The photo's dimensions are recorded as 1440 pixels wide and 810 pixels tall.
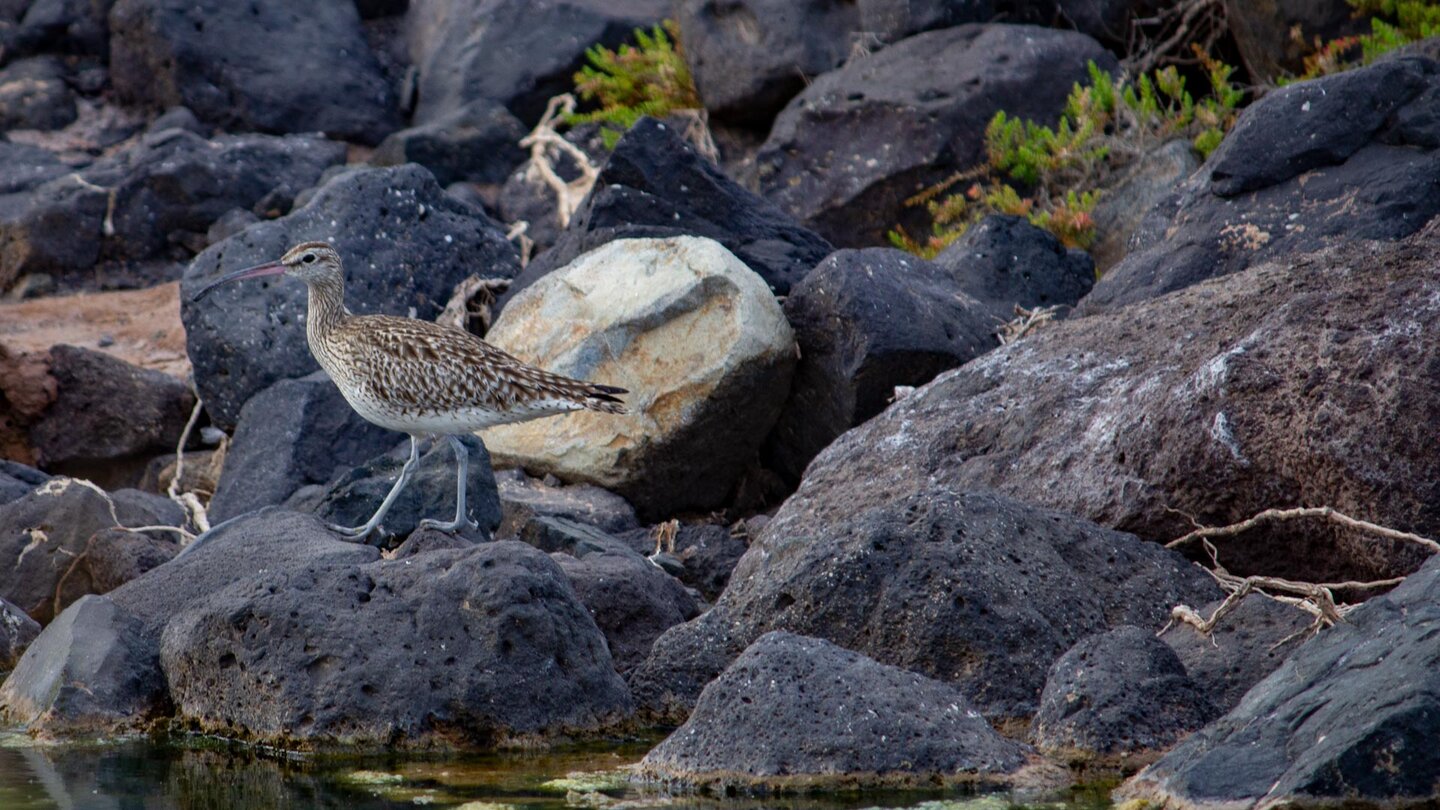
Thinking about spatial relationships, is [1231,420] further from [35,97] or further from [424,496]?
[35,97]

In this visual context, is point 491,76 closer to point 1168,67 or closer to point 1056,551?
point 1168,67

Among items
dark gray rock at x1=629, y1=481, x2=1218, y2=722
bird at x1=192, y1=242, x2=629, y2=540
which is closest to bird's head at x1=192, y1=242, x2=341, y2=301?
bird at x1=192, y1=242, x2=629, y2=540

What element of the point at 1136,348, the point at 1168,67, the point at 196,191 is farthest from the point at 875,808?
the point at 196,191

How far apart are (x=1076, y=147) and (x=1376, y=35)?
2.59 metres

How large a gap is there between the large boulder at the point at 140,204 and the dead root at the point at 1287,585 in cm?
1337

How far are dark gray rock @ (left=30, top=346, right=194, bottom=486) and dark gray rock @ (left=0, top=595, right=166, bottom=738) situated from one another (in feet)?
20.3

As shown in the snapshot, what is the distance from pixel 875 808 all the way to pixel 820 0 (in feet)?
44.1

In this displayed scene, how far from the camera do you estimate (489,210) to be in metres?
19.0

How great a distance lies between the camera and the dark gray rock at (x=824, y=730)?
21.1ft

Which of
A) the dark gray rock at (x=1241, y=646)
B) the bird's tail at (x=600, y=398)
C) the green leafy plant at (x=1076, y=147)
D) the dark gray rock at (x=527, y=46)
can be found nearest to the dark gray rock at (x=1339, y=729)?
the dark gray rock at (x=1241, y=646)

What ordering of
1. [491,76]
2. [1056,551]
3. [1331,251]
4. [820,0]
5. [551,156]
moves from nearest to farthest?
[1056,551] → [1331,251] → [820,0] → [551,156] → [491,76]

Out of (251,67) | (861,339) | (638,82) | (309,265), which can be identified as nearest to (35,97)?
(251,67)

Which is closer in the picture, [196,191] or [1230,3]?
[1230,3]

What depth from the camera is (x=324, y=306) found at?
10.9 meters
